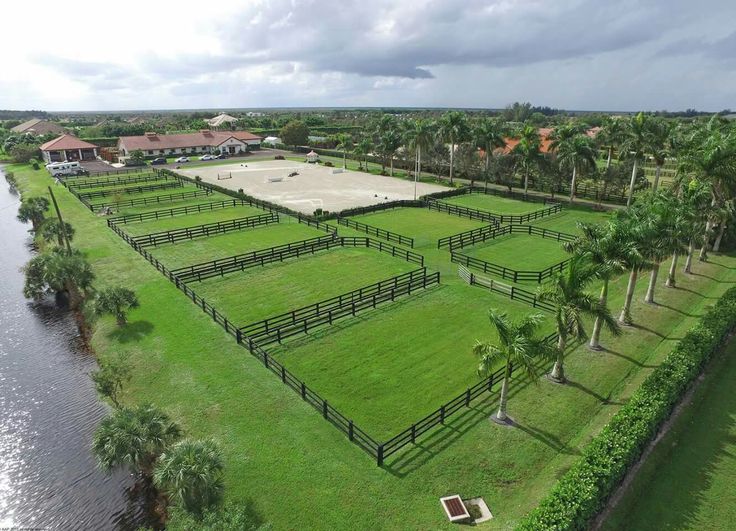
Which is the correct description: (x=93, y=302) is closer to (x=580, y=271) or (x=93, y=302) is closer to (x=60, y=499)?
(x=60, y=499)

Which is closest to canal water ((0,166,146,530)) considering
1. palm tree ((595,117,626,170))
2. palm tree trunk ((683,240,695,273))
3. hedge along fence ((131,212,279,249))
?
hedge along fence ((131,212,279,249))

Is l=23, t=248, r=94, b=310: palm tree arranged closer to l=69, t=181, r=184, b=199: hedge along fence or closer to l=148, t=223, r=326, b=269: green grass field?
l=148, t=223, r=326, b=269: green grass field

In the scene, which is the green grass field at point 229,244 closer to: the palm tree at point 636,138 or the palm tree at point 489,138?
the palm tree at point 489,138

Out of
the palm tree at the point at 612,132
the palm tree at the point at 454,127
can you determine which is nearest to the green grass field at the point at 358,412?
the palm tree at the point at 612,132

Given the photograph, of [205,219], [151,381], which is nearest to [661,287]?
[151,381]

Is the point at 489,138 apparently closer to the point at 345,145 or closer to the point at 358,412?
the point at 345,145

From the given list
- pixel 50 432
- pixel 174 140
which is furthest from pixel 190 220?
pixel 174 140
